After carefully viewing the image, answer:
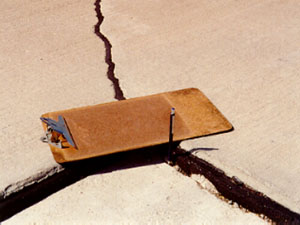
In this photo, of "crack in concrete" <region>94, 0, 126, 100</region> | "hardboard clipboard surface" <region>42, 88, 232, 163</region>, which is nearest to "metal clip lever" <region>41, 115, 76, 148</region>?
"hardboard clipboard surface" <region>42, 88, 232, 163</region>

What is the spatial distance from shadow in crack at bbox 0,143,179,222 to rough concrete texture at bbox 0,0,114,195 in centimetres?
4

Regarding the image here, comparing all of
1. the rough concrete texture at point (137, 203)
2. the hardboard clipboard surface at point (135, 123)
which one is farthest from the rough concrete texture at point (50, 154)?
the hardboard clipboard surface at point (135, 123)

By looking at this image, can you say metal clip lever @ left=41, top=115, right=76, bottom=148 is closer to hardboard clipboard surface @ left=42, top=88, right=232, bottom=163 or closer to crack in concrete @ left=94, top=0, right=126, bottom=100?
hardboard clipboard surface @ left=42, top=88, right=232, bottom=163

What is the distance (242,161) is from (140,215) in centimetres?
51

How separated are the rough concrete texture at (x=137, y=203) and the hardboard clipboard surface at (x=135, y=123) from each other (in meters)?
0.13

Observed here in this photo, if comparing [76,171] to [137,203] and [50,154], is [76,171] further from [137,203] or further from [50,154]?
[137,203]

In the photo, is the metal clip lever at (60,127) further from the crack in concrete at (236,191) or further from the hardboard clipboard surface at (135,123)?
the crack in concrete at (236,191)

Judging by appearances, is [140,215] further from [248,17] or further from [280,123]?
[248,17]

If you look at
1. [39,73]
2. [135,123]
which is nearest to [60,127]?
[135,123]

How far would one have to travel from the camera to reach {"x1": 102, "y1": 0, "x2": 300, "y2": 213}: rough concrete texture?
81.0 inches

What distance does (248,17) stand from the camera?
3.38m

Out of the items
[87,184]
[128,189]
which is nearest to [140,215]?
[128,189]

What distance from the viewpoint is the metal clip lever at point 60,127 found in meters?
2.10

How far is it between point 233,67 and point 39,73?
1.13 meters
